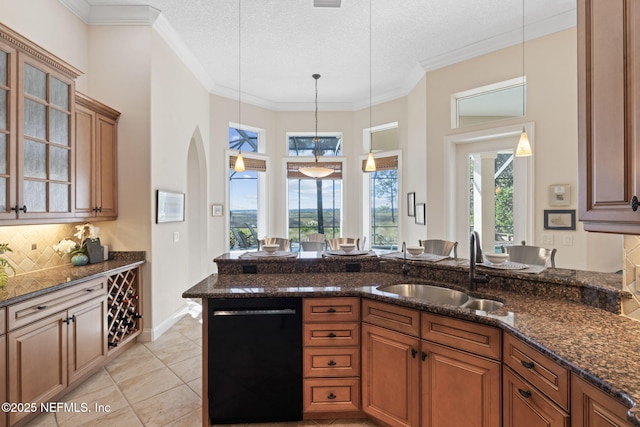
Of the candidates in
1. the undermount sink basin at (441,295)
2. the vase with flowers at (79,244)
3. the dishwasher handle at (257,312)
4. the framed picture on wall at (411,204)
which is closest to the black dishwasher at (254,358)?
the dishwasher handle at (257,312)

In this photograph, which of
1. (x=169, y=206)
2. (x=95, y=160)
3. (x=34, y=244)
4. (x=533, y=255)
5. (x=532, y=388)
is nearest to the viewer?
(x=532, y=388)

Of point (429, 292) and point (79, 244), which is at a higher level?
point (79, 244)

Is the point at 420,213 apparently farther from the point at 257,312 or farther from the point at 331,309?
the point at 257,312

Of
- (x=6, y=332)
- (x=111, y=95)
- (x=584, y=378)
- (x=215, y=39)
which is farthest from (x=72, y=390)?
(x=215, y=39)

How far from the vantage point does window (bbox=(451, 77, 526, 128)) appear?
371cm

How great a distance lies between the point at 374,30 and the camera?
3695mm

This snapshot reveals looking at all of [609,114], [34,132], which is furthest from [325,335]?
[34,132]

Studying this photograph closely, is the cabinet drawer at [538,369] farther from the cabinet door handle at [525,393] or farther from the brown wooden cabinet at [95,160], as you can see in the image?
the brown wooden cabinet at [95,160]

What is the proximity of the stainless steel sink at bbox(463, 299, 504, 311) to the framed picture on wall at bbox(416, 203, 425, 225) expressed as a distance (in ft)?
8.80

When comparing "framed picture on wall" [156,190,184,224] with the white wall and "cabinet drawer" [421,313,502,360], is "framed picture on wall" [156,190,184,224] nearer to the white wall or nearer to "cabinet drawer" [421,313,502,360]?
"cabinet drawer" [421,313,502,360]

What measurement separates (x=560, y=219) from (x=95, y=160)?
16.2 feet

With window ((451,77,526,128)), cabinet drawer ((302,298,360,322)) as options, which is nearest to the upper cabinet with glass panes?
cabinet drawer ((302,298,360,322))

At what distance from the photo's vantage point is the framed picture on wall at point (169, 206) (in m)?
3.45

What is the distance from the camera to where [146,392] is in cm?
248
